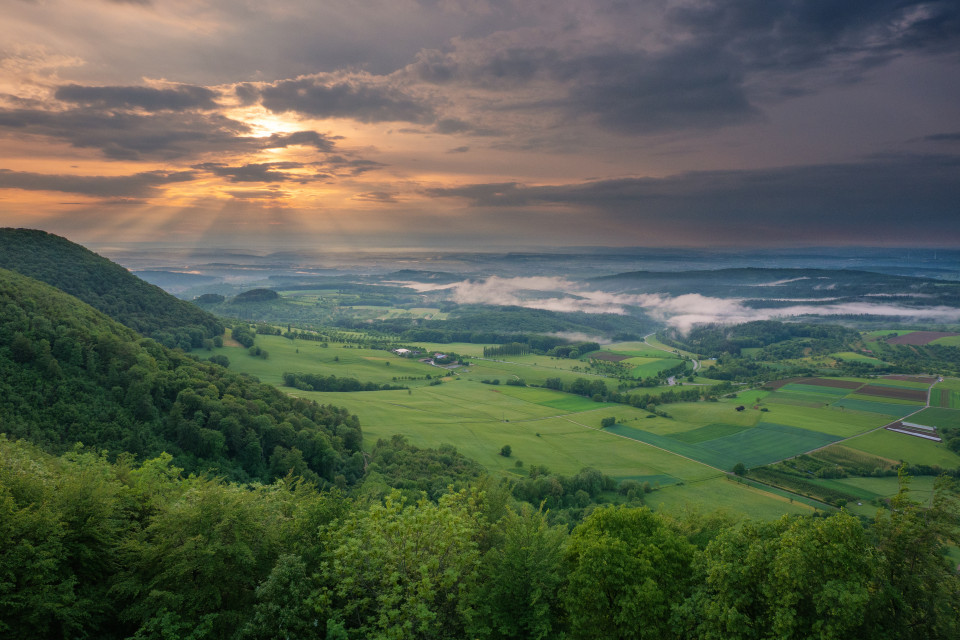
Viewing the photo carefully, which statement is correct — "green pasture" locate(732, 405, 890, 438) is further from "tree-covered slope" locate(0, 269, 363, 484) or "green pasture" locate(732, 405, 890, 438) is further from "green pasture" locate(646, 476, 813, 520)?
"tree-covered slope" locate(0, 269, 363, 484)

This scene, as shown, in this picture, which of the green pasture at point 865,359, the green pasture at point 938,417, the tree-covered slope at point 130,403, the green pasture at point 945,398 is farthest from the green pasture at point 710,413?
the tree-covered slope at point 130,403

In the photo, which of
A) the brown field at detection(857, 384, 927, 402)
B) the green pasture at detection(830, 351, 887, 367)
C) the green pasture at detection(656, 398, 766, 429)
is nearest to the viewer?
the green pasture at detection(656, 398, 766, 429)

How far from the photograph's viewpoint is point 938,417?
115 m

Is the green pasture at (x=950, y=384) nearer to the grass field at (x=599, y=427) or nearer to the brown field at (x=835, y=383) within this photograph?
the brown field at (x=835, y=383)

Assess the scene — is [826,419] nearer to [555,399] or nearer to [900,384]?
[900,384]

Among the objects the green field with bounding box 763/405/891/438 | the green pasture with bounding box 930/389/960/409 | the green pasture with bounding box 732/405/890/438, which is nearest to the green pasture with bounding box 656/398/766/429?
the green pasture with bounding box 732/405/890/438

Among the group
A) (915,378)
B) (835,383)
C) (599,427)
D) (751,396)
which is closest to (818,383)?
(835,383)

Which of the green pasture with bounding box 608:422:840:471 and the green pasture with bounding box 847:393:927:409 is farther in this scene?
the green pasture with bounding box 847:393:927:409

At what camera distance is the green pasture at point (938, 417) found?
11044 cm

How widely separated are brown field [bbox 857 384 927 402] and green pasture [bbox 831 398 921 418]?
7047mm

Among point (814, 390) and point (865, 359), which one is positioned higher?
point (865, 359)

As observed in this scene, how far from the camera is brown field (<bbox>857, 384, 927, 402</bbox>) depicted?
132125 millimetres

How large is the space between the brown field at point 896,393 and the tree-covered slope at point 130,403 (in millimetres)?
157679

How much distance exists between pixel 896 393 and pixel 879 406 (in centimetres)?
1730
